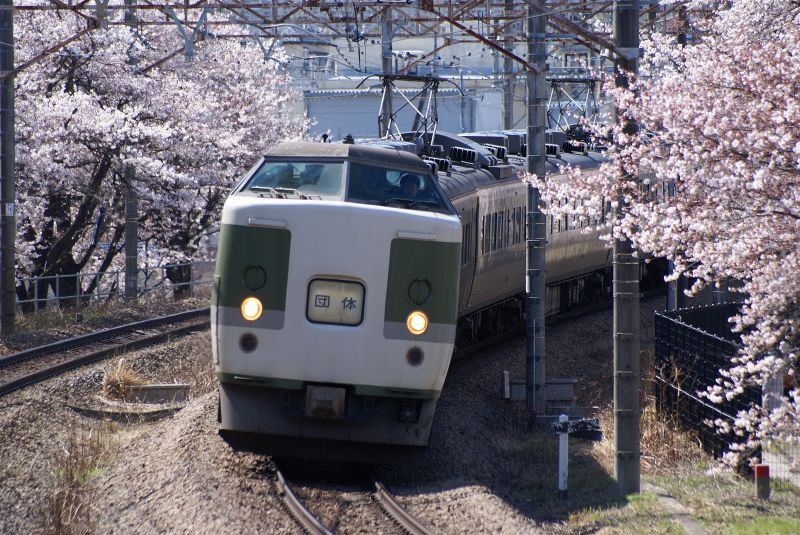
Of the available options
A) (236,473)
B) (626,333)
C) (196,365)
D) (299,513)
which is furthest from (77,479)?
(196,365)

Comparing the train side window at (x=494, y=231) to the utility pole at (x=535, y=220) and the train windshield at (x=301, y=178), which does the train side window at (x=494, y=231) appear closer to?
the utility pole at (x=535, y=220)

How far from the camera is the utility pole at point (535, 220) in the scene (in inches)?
505

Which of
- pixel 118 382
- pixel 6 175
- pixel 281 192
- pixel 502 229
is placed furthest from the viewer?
pixel 6 175

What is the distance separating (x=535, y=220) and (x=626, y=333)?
3641 mm

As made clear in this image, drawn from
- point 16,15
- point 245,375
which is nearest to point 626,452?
point 245,375

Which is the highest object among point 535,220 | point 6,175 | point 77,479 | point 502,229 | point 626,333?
point 6,175

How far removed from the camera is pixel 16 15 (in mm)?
25422

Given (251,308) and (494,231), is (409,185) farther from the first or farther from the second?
(494,231)

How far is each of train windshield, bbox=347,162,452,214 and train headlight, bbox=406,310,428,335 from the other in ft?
3.10

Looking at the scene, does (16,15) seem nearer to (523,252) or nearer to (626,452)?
(523,252)

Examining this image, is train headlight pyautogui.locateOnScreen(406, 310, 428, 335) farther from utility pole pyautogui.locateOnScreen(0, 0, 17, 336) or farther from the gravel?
utility pole pyautogui.locateOnScreen(0, 0, 17, 336)

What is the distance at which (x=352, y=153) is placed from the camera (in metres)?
9.86

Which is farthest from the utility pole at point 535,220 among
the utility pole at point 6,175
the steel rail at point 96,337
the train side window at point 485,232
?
the utility pole at point 6,175

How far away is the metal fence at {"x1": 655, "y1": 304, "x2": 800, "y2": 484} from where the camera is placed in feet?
32.3
